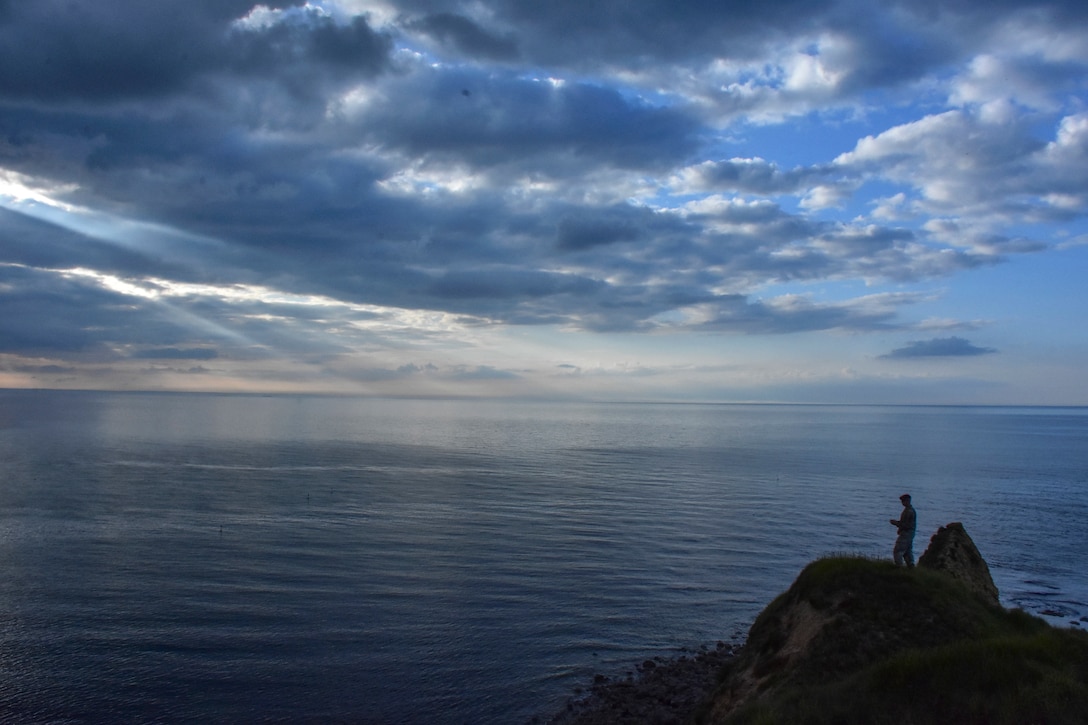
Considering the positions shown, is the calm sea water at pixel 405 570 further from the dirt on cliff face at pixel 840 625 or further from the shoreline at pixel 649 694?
the dirt on cliff face at pixel 840 625

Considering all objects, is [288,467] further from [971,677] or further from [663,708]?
[971,677]

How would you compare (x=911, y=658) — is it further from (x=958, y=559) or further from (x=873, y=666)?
(x=958, y=559)

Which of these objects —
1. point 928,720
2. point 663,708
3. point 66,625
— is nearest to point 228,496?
point 66,625

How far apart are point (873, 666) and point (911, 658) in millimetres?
843

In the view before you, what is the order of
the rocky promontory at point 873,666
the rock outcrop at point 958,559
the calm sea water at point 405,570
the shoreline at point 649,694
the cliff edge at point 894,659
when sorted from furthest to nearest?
the rock outcrop at point 958,559, the calm sea water at point 405,570, the shoreline at point 649,694, the rocky promontory at point 873,666, the cliff edge at point 894,659

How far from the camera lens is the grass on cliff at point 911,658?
541 inches

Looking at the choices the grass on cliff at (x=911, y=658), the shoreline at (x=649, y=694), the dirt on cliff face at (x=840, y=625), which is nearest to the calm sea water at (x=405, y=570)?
the shoreline at (x=649, y=694)

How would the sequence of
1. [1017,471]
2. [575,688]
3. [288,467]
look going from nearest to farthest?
[575,688] → [288,467] → [1017,471]

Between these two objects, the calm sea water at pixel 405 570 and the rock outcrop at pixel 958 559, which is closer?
the calm sea water at pixel 405 570

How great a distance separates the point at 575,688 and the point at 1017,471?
94160mm

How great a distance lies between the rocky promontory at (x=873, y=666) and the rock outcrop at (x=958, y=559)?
15 cm

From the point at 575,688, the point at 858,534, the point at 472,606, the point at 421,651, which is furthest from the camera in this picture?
the point at 858,534

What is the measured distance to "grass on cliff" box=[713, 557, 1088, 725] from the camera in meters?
13.8

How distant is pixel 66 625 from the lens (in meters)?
28.0
